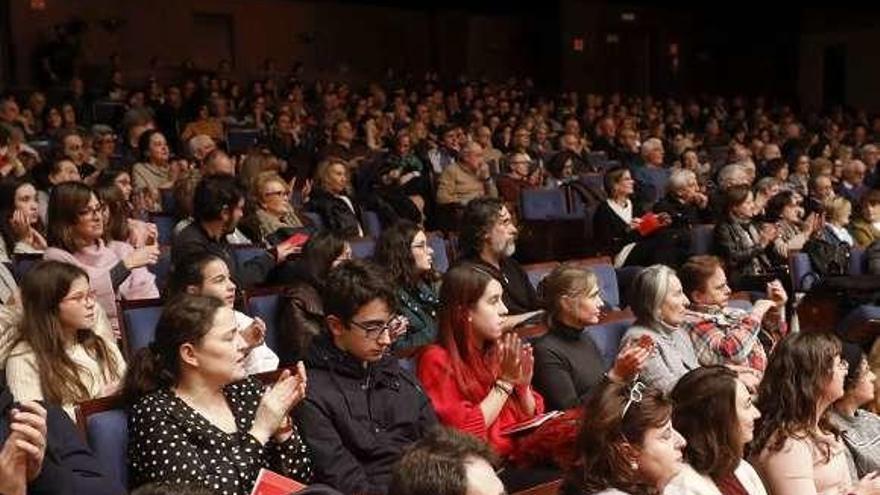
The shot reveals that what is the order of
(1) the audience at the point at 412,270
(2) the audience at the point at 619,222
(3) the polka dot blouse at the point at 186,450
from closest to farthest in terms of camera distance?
(3) the polka dot blouse at the point at 186,450 → (1) the audience at the point at 412,270 → (2) the audience at the point at 619,222

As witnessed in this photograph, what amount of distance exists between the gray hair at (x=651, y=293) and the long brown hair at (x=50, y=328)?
156 cm

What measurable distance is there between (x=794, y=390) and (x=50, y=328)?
1.69 meters

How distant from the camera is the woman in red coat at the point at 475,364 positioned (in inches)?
102

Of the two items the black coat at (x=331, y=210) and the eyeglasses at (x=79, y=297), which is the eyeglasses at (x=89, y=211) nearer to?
the eyeglasses at (x=79, y=297)

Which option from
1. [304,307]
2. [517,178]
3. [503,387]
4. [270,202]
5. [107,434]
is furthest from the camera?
[517,178]

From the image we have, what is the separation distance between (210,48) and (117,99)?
3649mm

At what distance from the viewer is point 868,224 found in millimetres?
5848

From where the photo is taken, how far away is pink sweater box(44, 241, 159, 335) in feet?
11.4

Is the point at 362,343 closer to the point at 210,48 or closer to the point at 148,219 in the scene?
the point at 148,219

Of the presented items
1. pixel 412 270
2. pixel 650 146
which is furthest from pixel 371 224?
pixel 650 146

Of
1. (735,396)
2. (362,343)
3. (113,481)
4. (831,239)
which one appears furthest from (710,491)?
(831,239)

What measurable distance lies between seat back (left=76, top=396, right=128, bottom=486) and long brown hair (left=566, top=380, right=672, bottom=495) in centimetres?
85

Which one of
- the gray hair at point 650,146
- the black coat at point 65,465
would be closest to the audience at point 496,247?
the black coat at point 65,465

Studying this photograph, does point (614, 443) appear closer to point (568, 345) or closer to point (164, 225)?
point (568, 345)
